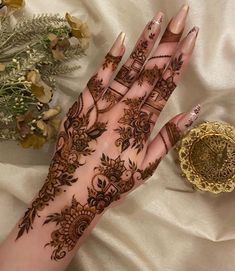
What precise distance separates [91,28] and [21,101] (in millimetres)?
314

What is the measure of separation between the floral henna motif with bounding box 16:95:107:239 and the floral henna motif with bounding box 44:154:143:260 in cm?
4

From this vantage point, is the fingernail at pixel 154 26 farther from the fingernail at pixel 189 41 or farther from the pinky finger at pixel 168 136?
the pinky finger at pixel 168 136

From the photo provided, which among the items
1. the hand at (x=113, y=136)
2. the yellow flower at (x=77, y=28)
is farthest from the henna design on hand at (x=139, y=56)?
the yellow flower at (x=77, y=28)

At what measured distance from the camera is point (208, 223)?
1342mm

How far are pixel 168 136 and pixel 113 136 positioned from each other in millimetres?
125

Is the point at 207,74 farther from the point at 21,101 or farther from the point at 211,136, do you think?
the point at 21,101

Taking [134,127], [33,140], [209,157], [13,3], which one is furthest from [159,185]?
[13,3]

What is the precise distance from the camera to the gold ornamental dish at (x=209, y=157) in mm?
1336

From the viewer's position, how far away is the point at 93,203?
1.16 m

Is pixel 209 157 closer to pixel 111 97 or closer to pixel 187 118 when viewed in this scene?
pixel 187 118

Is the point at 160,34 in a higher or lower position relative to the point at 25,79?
higher

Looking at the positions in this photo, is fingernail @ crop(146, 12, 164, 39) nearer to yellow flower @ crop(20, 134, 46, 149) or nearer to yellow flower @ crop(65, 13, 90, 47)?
yellow flower @ crop(65, 13, 90, 47)

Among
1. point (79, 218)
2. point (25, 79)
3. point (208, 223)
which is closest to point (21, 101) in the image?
point (25, 79)

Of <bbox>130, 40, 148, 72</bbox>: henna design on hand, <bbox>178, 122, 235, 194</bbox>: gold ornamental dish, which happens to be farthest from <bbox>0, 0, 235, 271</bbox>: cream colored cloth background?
<bbox>130, 40, 148, 72</bbox>: henna design on hand
